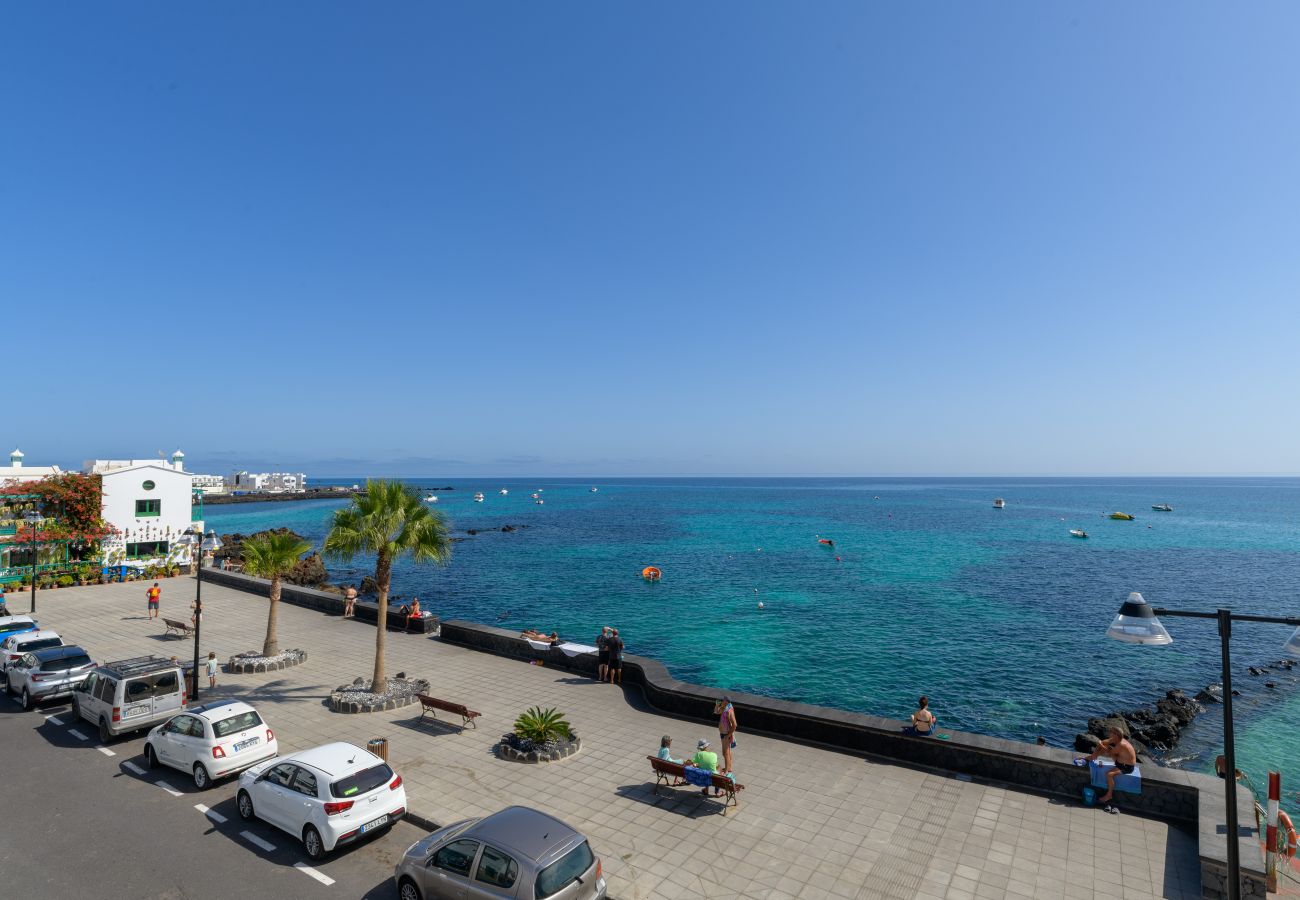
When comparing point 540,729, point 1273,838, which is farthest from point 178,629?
point 1273,838

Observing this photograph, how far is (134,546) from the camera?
3803 centimetres

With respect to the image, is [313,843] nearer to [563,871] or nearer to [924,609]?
[563,871]

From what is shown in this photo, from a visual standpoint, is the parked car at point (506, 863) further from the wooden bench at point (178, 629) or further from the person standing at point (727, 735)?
the wooden bench at point (178, 629)

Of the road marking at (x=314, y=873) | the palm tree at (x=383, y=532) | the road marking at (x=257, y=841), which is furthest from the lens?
the palm tree at (x=383, y=532)

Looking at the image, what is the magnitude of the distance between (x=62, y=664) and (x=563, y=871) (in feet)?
63.3

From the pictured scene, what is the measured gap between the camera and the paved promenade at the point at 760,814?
10.1 metres

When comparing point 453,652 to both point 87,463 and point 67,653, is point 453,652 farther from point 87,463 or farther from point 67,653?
point 87,463

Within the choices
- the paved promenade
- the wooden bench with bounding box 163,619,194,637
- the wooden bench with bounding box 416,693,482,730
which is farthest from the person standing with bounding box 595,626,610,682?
the wooden bench with bounding box 163,619,194,637

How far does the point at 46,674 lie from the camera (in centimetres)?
1839

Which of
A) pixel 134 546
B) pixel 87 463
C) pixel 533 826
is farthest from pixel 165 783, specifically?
pixel 87 463

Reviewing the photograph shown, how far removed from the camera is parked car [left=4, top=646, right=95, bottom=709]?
1828 centimetres

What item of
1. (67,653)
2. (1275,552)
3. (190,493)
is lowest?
(1275,552)

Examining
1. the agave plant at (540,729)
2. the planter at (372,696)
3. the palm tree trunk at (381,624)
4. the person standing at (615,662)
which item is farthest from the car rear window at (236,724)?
the person standing at (615,662)

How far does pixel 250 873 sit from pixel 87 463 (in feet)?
138
